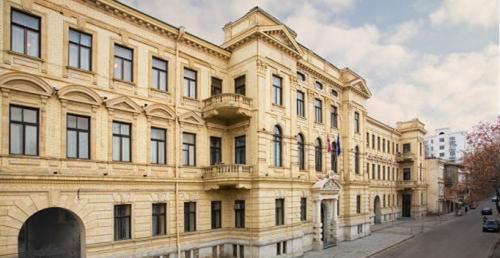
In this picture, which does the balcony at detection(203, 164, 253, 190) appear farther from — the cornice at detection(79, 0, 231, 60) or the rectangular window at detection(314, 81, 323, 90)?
the rectangular window at detection(314, 81, 323, 90)

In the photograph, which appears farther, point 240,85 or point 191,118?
point 240,85

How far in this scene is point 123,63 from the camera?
2006cm

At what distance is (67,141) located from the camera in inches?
682

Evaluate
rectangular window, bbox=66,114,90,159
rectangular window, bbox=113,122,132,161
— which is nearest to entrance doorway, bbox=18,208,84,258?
rectangular window, bbox=66,114,90,159

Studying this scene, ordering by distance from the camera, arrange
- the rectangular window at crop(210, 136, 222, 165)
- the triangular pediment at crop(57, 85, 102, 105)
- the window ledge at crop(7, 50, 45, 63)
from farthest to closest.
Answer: the rectangular window at crop(210, 136, 222, 165), the triangular pediment at crop(57, 85, 102, 105), the window ledge at crop(7, 50, 45, 63)

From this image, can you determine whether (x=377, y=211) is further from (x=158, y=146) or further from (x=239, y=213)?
(x=158, y=146)

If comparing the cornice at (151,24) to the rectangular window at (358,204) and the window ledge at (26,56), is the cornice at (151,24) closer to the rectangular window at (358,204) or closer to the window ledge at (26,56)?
the window ledge at (26,56)

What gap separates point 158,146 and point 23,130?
7.46 meters

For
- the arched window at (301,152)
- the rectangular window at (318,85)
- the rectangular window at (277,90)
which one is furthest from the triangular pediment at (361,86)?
the rectangular window at (277,90)

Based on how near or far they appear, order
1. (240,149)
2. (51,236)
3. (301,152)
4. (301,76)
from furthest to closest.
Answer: (301,76), (301,152), (240,149), (51,236)

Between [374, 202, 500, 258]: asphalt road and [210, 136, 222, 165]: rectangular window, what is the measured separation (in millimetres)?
15286

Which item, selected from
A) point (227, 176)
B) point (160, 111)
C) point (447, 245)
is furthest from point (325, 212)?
point (160, 111)

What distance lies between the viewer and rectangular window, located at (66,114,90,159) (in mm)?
17453

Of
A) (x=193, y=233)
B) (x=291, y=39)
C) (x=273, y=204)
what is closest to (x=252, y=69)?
(x=291, y=39)
